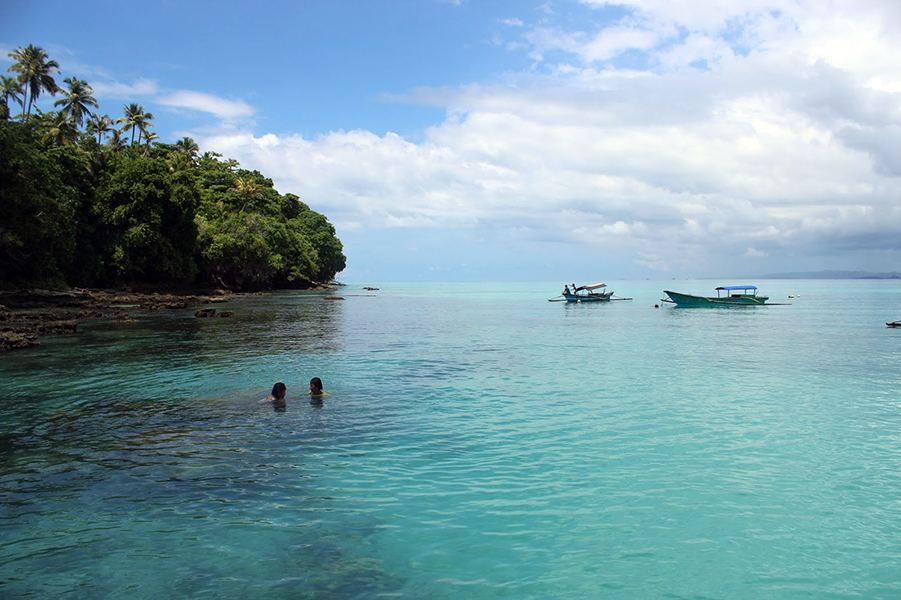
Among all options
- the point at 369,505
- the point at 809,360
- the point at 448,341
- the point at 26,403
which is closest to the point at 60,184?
the point at 448,341

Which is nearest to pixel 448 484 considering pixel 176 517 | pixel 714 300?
pixel 176 517

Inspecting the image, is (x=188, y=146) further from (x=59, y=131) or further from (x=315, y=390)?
(x=315, y=390)

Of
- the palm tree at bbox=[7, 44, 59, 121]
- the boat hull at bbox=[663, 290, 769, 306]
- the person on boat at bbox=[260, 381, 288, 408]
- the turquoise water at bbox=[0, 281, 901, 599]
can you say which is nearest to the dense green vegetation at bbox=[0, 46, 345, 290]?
the palm tree at bbox=[7, 44, 59, 121]

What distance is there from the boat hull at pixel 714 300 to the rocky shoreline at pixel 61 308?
4424 centimetres

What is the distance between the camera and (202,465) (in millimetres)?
8953

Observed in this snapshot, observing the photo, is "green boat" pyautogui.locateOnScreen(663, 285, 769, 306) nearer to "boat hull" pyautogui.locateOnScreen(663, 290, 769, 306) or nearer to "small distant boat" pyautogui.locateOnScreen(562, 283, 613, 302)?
"boat hull" pyautogui.locateOnScreen(663, 290, 769, 306)

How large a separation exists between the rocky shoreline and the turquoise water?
9400 mm

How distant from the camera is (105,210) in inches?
1908

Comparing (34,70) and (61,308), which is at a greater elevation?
(34,70)

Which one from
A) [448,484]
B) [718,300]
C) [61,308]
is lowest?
[448,484]

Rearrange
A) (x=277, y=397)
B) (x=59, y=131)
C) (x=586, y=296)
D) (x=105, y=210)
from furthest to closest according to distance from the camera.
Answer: (x=586, y=296) → (x=59, y=131) → (x=105, y=210) → (x=277, y=397)

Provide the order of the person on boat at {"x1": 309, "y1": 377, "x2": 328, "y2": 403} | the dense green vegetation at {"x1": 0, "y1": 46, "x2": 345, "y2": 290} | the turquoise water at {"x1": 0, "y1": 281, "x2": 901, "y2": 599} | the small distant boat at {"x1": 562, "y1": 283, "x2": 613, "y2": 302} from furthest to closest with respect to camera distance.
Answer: the small distant boat at {"x1": 562, "y1": 283, "x2": 613, "y2": 302}
the dense green vegetation at {"x1": 0, "y1": 46, "x2": 345, "y2": 290}
the person on boat at {"x1": 309, "y1": 377, "x2": 328, "y2": 403}
the turquoise water at {"x1": 0, "y1": 281, "x2": 901, "y2": 599}

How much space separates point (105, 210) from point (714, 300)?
58.4 meters

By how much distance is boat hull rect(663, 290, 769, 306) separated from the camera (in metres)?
58.7
